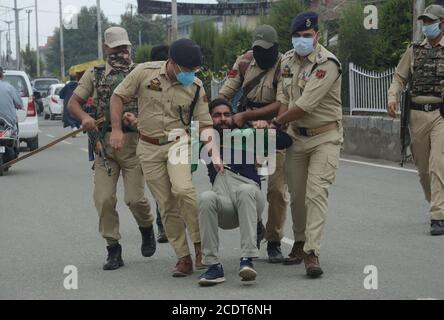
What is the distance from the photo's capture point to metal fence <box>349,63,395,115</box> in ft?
65.9

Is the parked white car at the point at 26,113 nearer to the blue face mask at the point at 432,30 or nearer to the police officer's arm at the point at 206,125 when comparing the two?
the blue face mask at the point at 432,30

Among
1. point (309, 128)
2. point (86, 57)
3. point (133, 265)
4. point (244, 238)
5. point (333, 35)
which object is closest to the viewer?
point (244, 238)

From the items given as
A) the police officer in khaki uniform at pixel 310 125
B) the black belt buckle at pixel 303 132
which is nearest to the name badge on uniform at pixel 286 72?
the police officer in khaki uniform at pixel 310 125

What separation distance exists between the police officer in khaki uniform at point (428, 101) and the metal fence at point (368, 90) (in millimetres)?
9129

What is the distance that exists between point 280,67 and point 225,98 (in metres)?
0.59

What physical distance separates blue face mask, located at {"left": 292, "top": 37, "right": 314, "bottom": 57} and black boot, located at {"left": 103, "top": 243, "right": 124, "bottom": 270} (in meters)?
2.16

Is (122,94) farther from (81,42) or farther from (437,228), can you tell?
(81,42)

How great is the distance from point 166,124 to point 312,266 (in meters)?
1.52

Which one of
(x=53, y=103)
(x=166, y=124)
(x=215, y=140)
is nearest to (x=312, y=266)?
(x=215, y=140)

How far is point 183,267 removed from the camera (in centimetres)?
823

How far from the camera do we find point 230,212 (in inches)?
314

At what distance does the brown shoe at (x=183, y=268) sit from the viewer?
8227mm

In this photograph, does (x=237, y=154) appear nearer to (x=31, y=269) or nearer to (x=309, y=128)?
(x=309, y=128)

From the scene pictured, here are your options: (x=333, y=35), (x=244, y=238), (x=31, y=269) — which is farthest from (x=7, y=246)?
(x=333, y=35)
